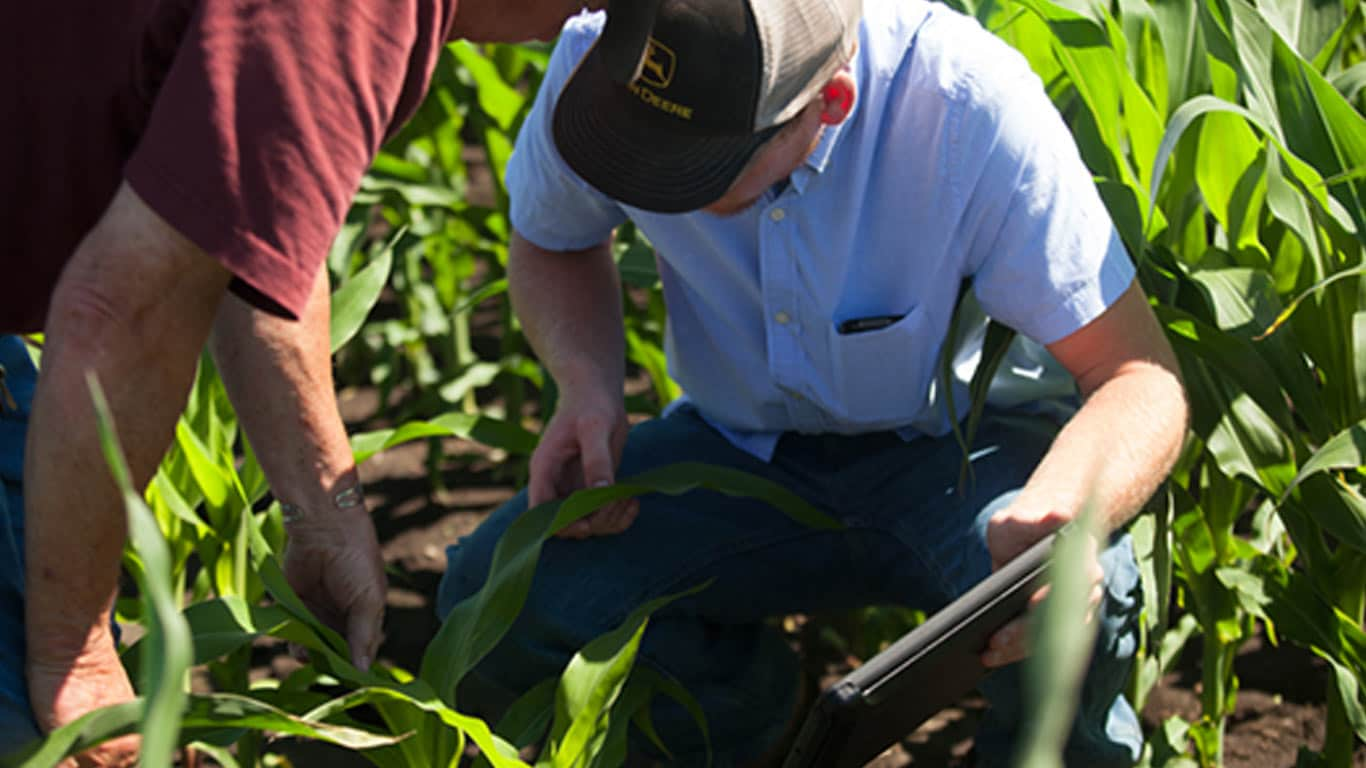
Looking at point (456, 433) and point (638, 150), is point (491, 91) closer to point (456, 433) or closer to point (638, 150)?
point (456, 433)

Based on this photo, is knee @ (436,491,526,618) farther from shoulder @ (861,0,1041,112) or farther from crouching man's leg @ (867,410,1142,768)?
shoulder @ (861,0,1041,112)

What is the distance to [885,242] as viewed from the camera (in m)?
1.49

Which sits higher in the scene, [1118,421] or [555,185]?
[555,185]

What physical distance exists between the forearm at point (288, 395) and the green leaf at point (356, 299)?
33 cm

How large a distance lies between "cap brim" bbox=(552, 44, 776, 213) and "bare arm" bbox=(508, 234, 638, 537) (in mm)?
291

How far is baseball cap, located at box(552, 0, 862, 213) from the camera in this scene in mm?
1242

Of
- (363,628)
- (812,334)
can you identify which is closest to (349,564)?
(363,628)

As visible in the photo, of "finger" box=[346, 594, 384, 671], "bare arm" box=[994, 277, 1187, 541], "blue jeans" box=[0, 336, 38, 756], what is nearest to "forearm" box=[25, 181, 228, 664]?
"blue jeans" box=[0, 336, 38, 756]

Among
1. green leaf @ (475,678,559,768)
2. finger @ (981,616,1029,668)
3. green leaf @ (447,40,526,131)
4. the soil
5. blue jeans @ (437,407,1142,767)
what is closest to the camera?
finger @ (981,616,1029,668)

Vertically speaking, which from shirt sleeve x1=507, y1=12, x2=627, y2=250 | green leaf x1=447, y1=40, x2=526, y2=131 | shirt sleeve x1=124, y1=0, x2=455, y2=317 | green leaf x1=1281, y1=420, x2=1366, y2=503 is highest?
shirt sleeve x1=124, y1=0, x2=455, y2=317

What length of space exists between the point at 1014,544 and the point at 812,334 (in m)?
0.36

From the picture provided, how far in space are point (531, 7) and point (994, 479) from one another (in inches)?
26.7

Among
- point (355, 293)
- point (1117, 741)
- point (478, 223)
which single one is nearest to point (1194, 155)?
point (1117, 741)

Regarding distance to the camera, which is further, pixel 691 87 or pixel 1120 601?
pixel 1120 601
